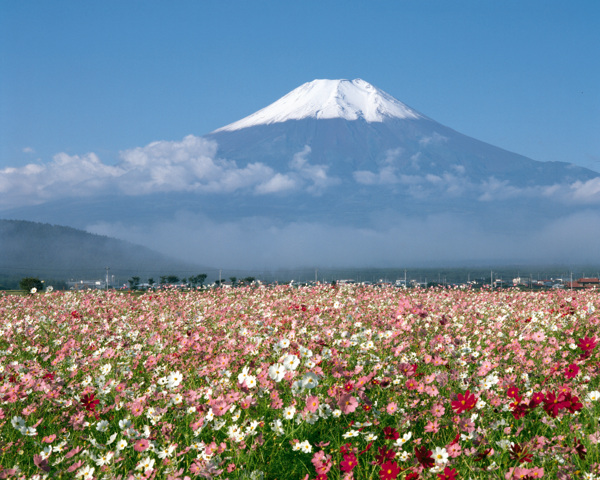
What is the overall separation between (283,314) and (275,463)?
4.63 meters

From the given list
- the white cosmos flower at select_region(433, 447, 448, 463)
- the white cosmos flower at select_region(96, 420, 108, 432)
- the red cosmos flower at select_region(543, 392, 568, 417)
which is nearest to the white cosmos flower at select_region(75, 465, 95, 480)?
the white cosmos flower at select_region(96, 420, 108, 432)

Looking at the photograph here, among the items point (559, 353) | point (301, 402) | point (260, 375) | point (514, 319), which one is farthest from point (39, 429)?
point (514, 319)

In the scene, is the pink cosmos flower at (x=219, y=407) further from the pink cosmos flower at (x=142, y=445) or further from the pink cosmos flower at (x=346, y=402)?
the pink cosmos flower at (x=346, y=402)

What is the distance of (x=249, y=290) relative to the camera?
49.4ft

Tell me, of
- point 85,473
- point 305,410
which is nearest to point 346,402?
point 305,410

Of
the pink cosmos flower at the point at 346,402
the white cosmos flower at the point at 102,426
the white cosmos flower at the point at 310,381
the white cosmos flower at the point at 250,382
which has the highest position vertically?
the white cosmos flower at the point at 310,381

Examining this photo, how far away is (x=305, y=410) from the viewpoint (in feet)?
11.8

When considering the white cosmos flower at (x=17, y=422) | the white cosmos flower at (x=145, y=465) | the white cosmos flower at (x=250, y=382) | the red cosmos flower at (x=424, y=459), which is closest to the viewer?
the red cosmos flower at (x=424, y=459)

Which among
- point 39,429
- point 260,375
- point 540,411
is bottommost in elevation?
point 39,429

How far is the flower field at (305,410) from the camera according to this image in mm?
3188

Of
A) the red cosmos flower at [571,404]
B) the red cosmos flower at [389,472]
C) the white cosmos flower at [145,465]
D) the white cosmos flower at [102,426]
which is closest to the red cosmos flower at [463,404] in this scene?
the red cosmos flower at [571,404]

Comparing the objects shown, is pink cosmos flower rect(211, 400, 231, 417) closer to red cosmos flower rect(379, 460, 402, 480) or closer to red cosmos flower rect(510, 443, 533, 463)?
red cosmos flower rect(379, 460, 402, 480)

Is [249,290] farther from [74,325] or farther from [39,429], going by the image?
[39,429]

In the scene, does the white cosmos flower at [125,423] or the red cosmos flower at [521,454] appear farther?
the white cosmos flower at [125,423]
